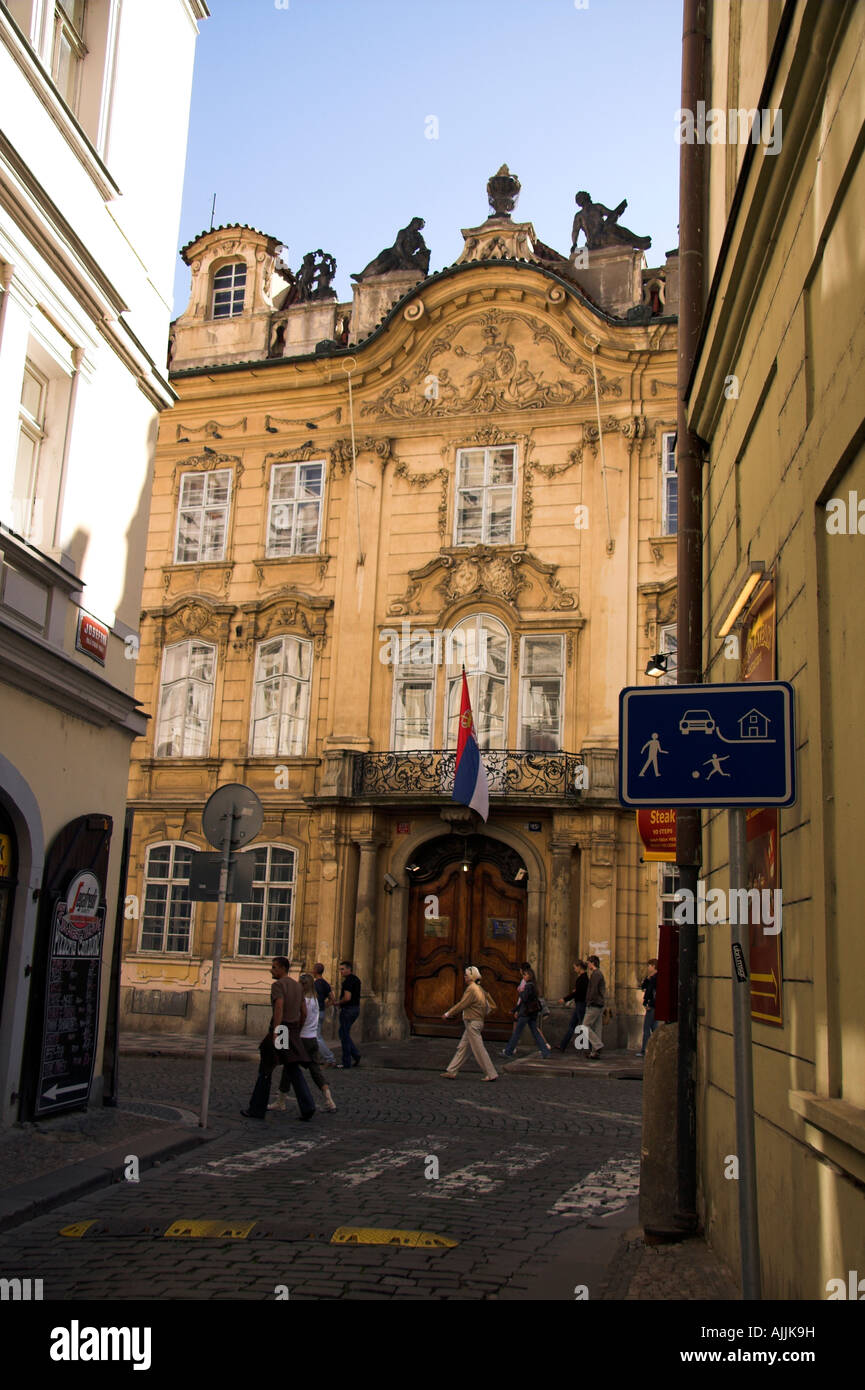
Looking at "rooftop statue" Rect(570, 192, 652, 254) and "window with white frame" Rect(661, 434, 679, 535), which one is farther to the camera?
"rooftop statue" Rect(570, 192, 652, 254)

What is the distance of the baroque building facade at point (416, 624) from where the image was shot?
2230 centimetres

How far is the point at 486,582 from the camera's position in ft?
76.8

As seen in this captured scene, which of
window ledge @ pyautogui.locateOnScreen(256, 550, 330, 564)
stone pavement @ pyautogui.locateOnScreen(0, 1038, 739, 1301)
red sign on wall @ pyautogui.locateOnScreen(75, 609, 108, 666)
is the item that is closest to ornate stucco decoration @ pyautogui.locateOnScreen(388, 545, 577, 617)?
window ledge @ pyautogui.locateOnScreen(256, 550, 330, 564)

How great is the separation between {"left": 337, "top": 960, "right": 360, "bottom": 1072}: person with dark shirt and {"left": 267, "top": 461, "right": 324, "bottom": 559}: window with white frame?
9.24 meters

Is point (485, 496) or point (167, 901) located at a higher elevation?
point (485, 496)

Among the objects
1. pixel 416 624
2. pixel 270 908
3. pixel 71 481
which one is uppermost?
pixel 416 624

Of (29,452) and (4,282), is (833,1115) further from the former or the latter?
(29,452)

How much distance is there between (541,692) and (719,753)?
18.4 m

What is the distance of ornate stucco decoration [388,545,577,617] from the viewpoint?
75.7 feet

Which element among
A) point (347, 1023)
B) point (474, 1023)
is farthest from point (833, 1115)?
point (347, 1023)

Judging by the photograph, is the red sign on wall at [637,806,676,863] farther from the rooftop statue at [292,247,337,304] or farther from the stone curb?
the rooftop statue at [292,247,337,304]

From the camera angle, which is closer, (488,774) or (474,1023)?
(474,1023)
